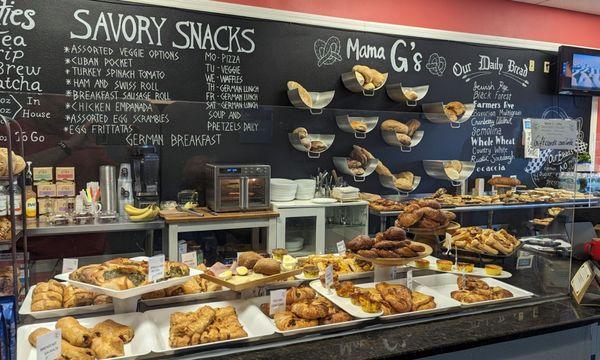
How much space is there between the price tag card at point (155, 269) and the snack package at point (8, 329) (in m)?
0.41

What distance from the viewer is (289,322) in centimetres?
160

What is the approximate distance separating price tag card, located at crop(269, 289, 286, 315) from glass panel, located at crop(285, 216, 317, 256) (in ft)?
4.88

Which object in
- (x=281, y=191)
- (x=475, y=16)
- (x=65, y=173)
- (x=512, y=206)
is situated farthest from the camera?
(x=475, y=16)

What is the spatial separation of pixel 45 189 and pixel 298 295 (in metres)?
2.15

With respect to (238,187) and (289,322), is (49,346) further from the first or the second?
(238,187)

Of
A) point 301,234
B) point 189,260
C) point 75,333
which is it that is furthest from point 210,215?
point 75,333

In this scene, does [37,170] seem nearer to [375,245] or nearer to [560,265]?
[375,245]

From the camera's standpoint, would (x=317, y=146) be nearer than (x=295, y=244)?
No

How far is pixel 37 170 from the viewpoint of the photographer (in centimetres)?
287

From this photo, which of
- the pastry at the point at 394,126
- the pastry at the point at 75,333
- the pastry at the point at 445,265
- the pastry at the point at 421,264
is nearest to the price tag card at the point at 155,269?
the pastry at the point at 75,333

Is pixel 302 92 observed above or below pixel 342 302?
above

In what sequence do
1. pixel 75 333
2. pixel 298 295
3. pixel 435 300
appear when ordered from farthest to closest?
pixel 435 300
pixel 298 295
pixel 75 333

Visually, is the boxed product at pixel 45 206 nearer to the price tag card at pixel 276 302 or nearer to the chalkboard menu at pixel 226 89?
the chalkboard menu at pixel 226 89

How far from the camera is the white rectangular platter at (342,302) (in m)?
1.69
